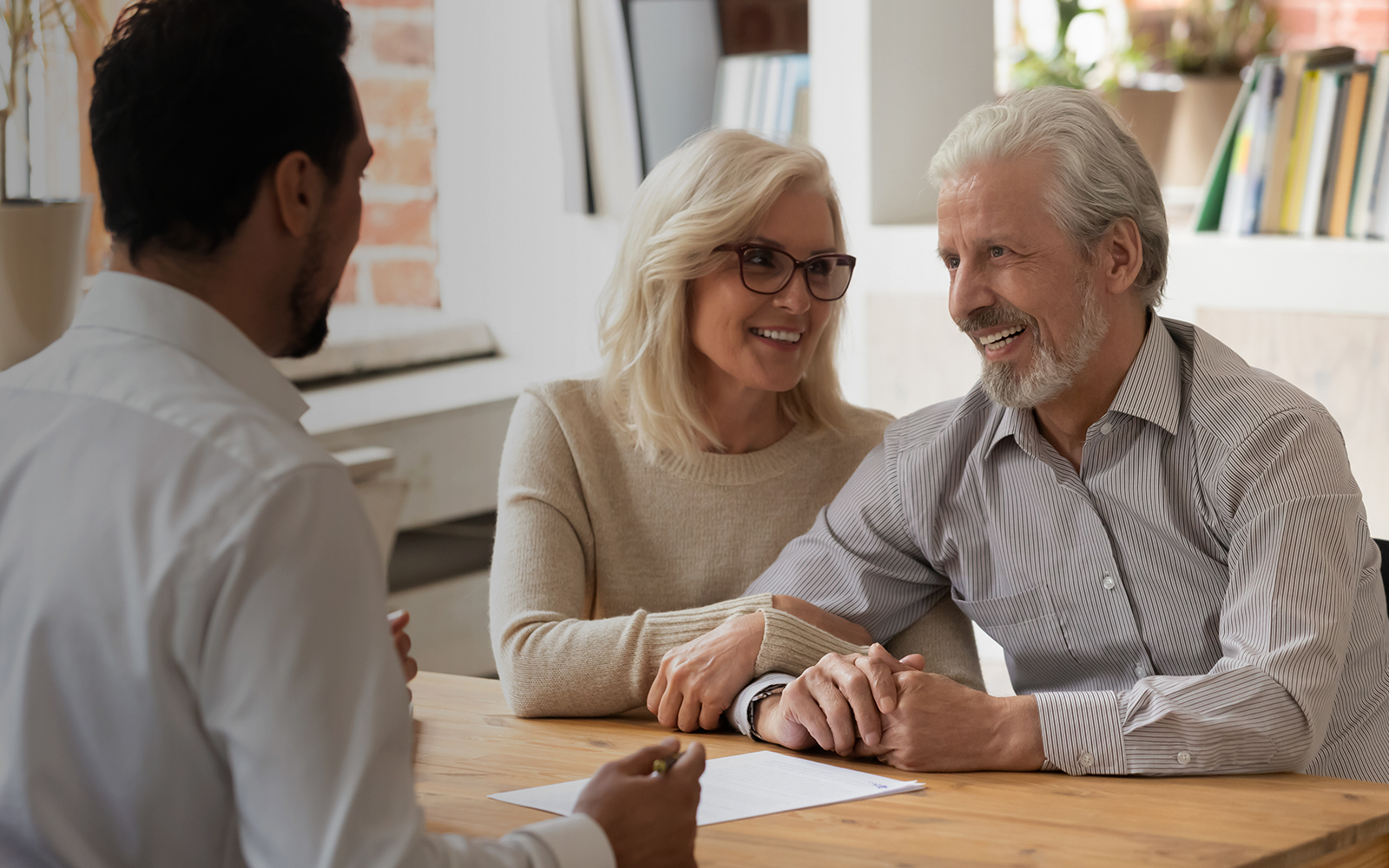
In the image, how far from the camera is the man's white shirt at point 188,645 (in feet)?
2.79

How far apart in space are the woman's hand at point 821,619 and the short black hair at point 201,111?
39.3 inches

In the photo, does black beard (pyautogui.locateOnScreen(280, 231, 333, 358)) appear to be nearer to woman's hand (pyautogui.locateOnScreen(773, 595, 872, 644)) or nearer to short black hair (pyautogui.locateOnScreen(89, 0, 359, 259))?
short black hair (pyautogui.locateOnScreen(89, 0, 359, 259))

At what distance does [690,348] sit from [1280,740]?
1027mm

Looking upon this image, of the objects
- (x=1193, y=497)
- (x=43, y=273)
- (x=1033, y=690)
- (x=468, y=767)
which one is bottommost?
(x=1033, y=690)

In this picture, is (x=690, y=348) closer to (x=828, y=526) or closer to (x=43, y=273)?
(x=828, y=526)

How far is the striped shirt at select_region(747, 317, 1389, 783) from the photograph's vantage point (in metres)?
1.50

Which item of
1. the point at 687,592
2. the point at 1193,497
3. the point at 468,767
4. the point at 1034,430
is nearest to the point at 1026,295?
the point at 1034,430

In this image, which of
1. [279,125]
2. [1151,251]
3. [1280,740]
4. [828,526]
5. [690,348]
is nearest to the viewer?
[279,125]

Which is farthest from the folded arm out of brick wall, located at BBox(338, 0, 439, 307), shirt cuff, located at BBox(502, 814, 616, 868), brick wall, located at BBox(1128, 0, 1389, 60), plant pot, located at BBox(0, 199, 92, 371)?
brick wall, located at BBox(1128, 0, 1389, 60)

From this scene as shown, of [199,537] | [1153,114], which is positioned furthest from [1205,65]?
[199,537]

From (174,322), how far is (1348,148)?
2.47 m

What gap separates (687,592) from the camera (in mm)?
2043

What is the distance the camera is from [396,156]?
344 centimetres

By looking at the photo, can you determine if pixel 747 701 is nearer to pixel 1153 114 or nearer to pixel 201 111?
pixel 201 111
